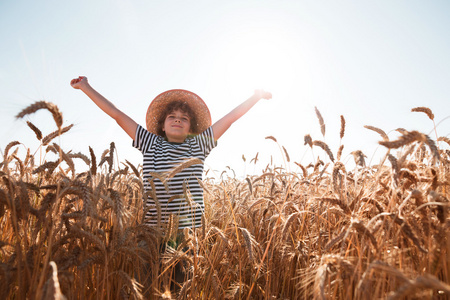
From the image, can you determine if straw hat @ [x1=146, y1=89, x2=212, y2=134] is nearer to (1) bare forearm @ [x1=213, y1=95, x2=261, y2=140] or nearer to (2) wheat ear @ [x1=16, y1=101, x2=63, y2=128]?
(1) bare forearm @ [x1=213, y1=95, x2=261, y2=140]

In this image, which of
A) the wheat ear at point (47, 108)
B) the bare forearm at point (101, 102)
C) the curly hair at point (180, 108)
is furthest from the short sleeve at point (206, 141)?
the wheat ear at point (47, 108)

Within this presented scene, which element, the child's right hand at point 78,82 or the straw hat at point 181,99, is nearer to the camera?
the child's right hand at point 78,82

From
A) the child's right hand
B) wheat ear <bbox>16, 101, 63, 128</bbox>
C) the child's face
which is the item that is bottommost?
wheat ear <bbox>16, 101, 63, 128</bbox>

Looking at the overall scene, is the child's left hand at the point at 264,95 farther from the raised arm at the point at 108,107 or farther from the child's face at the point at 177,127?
the raised arm at the point at 108,107

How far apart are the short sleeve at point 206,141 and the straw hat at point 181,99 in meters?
0.53

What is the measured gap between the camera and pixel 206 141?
10.6 ft

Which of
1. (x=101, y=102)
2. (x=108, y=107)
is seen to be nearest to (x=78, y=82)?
(x=101, y=102)

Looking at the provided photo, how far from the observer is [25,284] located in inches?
50.6

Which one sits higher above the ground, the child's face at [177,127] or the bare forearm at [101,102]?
the bare forearm at [101,102]

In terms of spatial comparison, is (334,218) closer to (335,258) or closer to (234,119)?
(335,258)

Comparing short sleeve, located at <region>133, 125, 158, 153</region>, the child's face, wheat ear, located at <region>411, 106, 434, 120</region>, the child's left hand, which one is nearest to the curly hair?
the child's face

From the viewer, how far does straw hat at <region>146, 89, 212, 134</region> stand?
3680mm

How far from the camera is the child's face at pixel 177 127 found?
3082mm

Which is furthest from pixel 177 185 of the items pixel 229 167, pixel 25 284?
pixel 229 167
